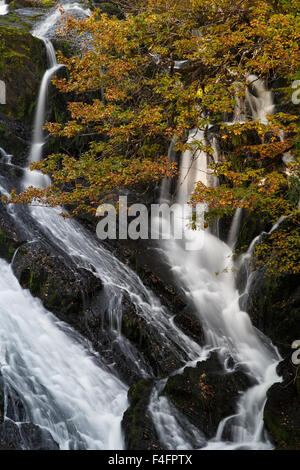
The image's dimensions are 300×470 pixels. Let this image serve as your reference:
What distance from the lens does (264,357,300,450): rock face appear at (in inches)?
207

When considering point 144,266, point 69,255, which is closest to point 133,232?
point 144,266

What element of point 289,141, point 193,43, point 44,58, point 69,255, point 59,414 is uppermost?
point 44,58

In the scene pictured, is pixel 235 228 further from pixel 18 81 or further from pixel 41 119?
pixel 18 81

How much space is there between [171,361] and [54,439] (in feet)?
8.19

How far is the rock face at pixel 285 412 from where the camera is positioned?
527 centimetres

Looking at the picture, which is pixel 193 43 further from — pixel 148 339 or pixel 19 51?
pixel 19 51

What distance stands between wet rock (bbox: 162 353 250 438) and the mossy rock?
9.86 m

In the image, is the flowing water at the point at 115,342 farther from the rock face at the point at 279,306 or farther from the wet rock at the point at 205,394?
the rock face at the point at 279,306

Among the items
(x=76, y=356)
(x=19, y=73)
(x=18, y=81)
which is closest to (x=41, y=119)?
(x=18, y=81)

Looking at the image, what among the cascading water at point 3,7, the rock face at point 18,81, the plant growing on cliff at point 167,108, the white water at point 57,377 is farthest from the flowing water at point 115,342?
the cascading water at point 3,7

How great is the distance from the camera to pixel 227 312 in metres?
8.54

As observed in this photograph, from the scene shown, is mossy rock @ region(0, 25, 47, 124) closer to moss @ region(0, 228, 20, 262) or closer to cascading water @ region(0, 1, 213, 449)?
cascading water @ region(0, 1, 213, 449)
